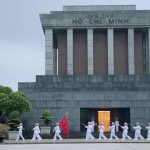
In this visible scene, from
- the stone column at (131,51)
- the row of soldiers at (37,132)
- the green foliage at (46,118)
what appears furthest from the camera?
the stone column at (131,51)

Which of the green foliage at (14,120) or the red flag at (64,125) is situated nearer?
the red flag at (64,125)

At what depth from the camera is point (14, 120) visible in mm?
37750

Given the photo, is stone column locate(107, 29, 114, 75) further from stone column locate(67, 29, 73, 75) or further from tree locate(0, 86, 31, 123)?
tree locate(0, 86, 31, 123)

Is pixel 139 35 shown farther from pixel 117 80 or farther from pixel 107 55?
pixel 117 80

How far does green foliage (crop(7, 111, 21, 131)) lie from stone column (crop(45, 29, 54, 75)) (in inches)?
441

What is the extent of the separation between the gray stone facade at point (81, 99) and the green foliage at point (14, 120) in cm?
307

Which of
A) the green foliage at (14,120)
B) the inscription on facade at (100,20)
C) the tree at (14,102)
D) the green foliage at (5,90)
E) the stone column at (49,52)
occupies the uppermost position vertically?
the inscription on facade at (100,20)

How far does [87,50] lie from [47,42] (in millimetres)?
4179

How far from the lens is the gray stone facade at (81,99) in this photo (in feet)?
134

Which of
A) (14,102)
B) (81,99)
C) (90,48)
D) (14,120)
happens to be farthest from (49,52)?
(14,120)

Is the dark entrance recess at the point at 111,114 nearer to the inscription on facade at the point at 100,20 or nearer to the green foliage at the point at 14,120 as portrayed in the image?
the green foliage at the point at 14,120

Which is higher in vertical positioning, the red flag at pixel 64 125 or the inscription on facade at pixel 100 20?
the inscription on facade at pixel 100 20

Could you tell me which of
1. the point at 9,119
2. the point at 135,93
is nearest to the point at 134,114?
the point at 135,93

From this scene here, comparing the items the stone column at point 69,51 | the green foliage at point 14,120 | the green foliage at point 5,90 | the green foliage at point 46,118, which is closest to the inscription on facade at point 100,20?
the stone column at point 69,51
